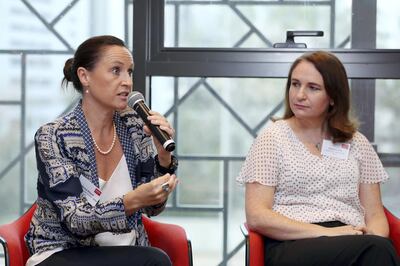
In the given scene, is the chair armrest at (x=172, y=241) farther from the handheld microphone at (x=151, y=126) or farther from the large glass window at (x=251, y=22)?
the large glass window at (x=251, y=22)

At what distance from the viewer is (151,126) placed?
232 centimetres

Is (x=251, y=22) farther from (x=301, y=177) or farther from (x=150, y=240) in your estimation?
(x=150, y=240)

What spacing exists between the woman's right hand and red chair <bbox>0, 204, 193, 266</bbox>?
0.43 m

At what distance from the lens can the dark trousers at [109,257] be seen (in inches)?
91.9

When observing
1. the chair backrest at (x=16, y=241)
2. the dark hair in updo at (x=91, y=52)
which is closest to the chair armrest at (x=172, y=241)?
the chair backrest at (x=16, y=241)

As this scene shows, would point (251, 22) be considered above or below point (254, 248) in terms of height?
above

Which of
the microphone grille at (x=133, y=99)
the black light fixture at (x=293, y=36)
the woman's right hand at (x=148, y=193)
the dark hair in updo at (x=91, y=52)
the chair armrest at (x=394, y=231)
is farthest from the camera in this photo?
the black light fixture at (x=293, y=36)

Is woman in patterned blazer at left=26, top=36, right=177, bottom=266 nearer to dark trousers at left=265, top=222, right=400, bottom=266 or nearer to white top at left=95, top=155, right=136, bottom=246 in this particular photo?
white top at left=95, top=155, right=136, bottom=246

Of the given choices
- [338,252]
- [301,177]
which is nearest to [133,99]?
[301,177]

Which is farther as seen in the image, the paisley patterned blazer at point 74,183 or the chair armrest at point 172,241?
the chair armrest at point 172,241

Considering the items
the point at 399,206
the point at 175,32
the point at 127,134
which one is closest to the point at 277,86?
the point at 175,32

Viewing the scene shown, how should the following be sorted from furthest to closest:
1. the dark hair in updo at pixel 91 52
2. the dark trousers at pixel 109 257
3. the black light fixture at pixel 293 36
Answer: the black light fixture at pixel 293 36, the dark hair in updo at pixel 91 52, the dark trousers at pixel 109 257

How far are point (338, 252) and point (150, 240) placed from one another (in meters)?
0.79

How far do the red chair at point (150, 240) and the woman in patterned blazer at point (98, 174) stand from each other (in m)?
0.06
